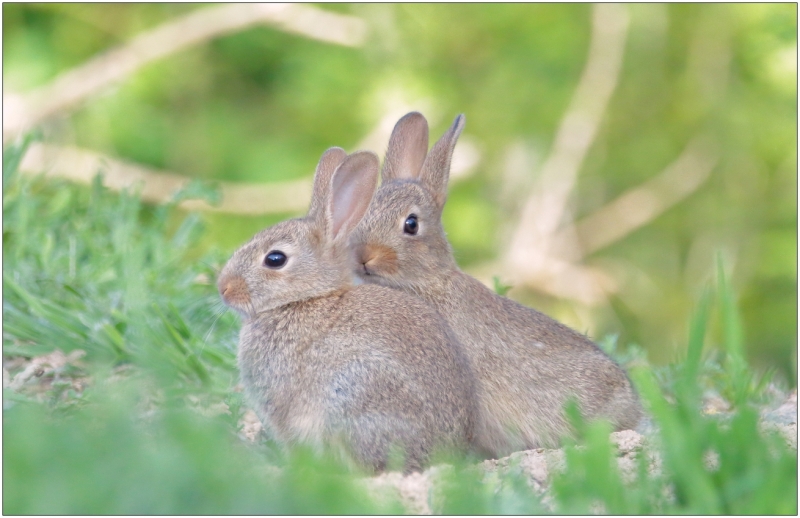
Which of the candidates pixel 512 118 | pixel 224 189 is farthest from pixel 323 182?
pixel 512 118

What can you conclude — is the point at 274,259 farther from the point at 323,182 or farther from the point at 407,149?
the point at 407,149

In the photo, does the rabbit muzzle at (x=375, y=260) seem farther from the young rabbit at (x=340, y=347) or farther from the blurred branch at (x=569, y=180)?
the blurred branch at (x=569, y=180)

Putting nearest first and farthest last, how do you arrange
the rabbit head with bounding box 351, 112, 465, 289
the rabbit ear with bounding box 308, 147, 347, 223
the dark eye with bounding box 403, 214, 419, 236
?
the rabbit ear with bounding box 308, 147, 347, 223, the rabbit head with bounding box 351, 112, 465, 289, the dark eye with bounding box 403, 214, 419, 236

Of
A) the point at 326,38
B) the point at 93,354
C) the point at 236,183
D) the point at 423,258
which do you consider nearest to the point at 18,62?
the point at 236,183

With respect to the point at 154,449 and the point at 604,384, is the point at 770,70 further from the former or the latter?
the point at 154,449

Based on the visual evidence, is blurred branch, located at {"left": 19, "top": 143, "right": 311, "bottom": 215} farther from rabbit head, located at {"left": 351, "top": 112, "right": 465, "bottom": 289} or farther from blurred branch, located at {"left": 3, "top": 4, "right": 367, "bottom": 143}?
rabbit head, located at {"left": 351, "top": 112, "right": 465, "bottom": 289}

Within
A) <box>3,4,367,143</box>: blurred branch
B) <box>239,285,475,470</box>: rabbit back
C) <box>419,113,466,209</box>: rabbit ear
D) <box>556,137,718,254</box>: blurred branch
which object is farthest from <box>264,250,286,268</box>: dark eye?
<box>556,137,718,254</box>: blurred branch

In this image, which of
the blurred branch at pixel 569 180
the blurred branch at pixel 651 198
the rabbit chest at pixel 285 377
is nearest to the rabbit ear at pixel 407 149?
the rabbit chest at pixel 285 377
